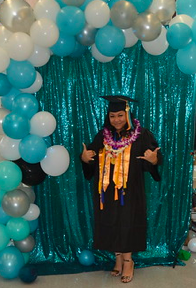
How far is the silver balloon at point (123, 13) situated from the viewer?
2.90 m

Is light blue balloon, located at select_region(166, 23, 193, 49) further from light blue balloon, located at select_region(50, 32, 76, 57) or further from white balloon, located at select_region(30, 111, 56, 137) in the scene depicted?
white balloon, located at select_region(30, 111, 56, 137)

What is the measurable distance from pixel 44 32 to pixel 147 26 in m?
0.76

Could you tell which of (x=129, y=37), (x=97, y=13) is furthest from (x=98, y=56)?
(x=97, y=13)

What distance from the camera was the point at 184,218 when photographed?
3701 millimetres

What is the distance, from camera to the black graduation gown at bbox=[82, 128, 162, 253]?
3.23 metres

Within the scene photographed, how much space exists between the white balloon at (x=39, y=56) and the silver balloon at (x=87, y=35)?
0.27 m

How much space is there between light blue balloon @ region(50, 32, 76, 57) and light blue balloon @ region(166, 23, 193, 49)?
754mm

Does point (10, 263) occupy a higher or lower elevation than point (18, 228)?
lower

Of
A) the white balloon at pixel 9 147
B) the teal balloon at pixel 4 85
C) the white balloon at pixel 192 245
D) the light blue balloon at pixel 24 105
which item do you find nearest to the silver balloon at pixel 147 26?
the light blue balloon at pixel 24 105

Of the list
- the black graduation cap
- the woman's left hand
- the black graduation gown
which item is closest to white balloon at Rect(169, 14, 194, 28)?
the black graduation cap

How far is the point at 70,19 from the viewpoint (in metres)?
2.93

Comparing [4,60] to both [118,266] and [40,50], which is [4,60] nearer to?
[40,50]

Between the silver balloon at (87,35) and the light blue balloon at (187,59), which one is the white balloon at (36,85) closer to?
the silver balloon at (87,35)

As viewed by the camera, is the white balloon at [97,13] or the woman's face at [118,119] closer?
the white balloon at [97,13]
